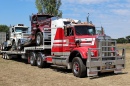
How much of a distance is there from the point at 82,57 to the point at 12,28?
43.1 feet

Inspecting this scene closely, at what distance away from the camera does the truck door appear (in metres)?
14.2

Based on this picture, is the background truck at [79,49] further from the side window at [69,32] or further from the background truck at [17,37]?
the background truck at [17,37]

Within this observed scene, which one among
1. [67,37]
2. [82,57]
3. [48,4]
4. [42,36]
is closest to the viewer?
[82,57]

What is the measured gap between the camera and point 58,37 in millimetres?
15438

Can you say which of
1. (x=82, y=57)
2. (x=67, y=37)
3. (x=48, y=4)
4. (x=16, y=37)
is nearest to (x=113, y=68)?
(x=82, y=57)

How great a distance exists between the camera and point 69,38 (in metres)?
14.4

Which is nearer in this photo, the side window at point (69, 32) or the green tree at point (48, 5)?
the side window at point (69, 32)

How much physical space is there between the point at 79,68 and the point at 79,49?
3.31 ft

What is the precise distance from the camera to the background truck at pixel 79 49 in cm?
1248

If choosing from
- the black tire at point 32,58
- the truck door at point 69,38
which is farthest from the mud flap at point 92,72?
the black tire at point 32,58

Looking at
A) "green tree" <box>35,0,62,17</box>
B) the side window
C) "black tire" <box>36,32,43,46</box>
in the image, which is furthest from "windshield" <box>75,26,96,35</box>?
"green tree" <box>35,0,62,17</box>

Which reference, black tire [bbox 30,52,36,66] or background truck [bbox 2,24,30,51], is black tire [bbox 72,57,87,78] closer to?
black tire [bbox 30,52,36,66]

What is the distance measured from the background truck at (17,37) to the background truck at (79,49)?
454cm

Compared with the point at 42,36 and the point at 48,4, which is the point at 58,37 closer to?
the point at 42,36
